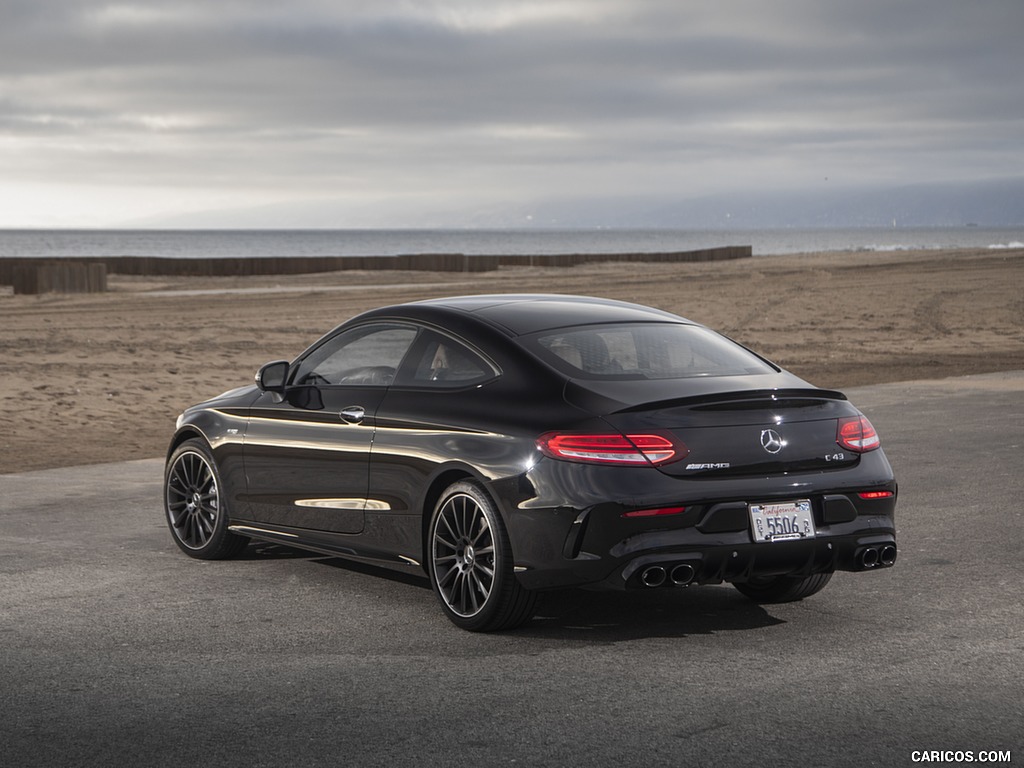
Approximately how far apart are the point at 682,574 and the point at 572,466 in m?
0.68

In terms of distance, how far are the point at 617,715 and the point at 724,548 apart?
3.98 feet

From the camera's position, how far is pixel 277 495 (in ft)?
27.3

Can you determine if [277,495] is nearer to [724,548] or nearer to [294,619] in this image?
[294,619]

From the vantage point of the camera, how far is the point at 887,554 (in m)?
7.00

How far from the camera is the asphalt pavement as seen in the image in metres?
5.23

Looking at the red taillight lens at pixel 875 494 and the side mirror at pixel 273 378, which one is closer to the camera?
the red taillight lens at pixel 875 494

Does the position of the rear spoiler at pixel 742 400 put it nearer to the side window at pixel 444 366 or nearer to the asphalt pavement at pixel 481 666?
the side window at pixel 444 366

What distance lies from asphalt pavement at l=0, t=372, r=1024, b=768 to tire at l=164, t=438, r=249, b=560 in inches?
4.3

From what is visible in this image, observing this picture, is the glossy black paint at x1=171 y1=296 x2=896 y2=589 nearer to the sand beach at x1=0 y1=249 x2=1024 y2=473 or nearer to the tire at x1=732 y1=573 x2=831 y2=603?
the tire at x1=732 y1=573 x2=831 y2=603

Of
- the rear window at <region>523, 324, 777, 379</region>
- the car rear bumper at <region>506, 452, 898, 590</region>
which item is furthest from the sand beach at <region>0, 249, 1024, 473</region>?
the car rear bumper at <region>506, 452, 898, 590</region>

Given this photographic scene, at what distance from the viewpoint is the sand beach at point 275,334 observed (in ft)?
59.2

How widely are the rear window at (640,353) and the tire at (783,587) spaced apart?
1.09m

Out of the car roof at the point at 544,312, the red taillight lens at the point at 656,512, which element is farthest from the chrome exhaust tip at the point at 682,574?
the car roof at the point at 544,312

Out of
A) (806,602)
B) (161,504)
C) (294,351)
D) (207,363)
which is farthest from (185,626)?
(294,351)
